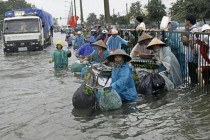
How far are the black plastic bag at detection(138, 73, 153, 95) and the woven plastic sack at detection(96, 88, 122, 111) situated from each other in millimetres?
1380

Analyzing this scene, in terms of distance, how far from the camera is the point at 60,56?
14758 millimetres

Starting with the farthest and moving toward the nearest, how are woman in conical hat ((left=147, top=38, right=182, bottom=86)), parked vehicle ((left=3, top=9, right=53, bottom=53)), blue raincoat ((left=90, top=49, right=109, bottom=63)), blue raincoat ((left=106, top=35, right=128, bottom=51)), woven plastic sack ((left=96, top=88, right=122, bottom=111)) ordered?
parked vehicle ((left=3, top=9, right=53, bottom=53)), blue raincoat ((left=106, top=35, right=128, bottom=51)), blue raincoat ((left=90, top=49, right=109, bottom=63)), woman in conical hat ((left=147, top=38, right=182, bottom=86)), woven plastic sack ((left=96, top=88, right=122, bottom=111))

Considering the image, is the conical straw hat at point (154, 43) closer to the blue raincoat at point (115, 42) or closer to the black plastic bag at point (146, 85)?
the black plastic bag at point (146, 85)

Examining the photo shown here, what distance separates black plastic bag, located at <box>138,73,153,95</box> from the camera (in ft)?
29.7

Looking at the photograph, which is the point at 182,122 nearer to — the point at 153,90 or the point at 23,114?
the point at 153,90

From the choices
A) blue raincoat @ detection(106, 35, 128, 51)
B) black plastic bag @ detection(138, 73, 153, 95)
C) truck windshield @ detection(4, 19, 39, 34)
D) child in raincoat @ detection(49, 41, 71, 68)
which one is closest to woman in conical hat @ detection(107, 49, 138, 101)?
black plastic bag @ detection(138, 73, 153, 95)

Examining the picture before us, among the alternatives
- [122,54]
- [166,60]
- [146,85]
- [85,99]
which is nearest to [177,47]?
[166,60]

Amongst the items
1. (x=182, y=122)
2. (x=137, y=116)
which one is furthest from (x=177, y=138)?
(x=137, y=116)

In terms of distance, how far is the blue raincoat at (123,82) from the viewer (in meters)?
8.06

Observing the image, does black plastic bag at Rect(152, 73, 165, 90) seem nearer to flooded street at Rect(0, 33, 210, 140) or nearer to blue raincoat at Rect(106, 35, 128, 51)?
flooded street at Rect(0, 33, 210, 140)

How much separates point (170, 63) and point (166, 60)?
226 millimetres

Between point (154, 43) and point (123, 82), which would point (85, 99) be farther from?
point (154, 43)

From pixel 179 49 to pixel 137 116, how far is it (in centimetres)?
339

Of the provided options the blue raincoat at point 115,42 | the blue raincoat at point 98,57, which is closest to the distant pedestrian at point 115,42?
the blue raincoat at point 115,42
